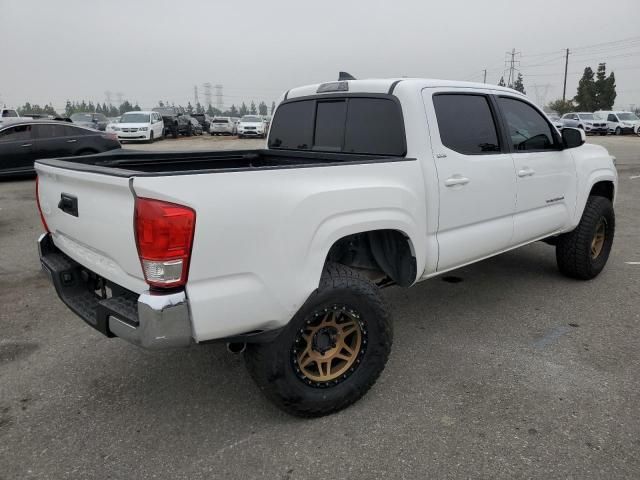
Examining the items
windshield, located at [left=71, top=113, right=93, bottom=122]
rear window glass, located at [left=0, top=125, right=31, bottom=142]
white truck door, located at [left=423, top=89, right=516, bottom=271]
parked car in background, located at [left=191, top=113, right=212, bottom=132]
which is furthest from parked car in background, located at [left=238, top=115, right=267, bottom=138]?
white truck door, located at [left=423, top=89, right=516, bottom=271]

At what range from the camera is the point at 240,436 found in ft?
8.56

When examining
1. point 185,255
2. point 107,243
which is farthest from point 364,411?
point 107,243

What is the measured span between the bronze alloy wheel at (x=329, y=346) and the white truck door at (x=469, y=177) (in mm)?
893

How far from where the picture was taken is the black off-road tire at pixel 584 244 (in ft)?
15.6

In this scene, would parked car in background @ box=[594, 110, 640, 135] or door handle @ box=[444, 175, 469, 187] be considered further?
parked car in background @ box=[594, 110, 640, 135]

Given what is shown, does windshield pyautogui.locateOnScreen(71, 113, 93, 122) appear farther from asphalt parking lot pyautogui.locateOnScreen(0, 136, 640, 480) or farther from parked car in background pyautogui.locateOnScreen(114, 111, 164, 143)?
asphalt parking lot pyautogui.locateOnScreen(0, 136, 640, 480)

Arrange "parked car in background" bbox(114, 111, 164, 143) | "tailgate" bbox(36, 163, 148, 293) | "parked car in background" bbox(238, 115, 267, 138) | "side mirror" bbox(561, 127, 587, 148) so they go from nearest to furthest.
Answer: "tailgate" bbox(36, 163, 148, 293) → "side mirror" bbox(561, 127, 587, 148) → "parked car in background" bbox(114, 111, 164, 143) → "parked car in background" bbox(238, 115, 267, 138)

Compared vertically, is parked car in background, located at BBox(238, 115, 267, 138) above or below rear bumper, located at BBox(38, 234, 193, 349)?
above

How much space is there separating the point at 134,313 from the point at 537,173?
334 cm

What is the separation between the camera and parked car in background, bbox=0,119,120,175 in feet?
37.3

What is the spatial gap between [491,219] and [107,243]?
105 inches

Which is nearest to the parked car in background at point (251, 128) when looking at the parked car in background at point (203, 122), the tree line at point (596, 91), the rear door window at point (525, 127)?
the parked car in background at point (203, 122)

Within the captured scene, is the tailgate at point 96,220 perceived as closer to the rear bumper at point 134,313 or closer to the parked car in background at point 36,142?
the rear bumper at point 134,313

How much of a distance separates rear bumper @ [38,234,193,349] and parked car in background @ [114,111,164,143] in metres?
22.5
